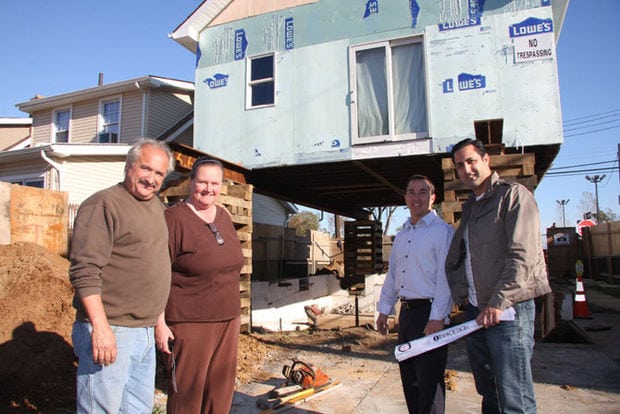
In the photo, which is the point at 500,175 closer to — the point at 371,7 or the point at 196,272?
the point at 371,7

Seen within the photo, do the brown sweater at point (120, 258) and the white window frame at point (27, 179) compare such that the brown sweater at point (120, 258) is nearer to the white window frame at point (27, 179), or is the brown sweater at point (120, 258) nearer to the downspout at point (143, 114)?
the downspout at point (143, 114)

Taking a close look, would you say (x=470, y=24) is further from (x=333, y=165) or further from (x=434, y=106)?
(x=333, y=165)

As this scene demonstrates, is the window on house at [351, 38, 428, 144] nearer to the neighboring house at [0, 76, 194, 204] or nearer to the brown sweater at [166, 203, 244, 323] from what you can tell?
the brown sweater at [166, 203, 244, 323]

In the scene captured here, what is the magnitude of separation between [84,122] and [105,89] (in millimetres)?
1794

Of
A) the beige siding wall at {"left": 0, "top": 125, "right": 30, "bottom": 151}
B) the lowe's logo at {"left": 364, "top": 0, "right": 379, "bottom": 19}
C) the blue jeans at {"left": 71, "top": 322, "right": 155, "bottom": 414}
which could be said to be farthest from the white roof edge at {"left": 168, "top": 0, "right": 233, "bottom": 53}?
the beige siding wall at {"left": 0, "top": 125, "right": 30, "bottom": 151}

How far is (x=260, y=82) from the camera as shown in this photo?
8.97m

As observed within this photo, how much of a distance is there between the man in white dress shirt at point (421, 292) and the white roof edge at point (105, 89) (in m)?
14.6

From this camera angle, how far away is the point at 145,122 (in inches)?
620

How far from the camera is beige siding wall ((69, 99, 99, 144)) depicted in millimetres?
16859

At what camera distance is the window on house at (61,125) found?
1764 centimetres

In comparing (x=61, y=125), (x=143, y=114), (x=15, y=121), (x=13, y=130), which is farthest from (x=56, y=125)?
(x=143, y=114)

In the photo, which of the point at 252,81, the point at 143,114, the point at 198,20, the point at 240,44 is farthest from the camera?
the point at 143,114

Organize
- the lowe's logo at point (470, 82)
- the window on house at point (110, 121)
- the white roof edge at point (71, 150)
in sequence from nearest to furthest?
the lowe's logo at point (470, 82), the white roof edge at point (71, 150), the window on house at point (110, 121)

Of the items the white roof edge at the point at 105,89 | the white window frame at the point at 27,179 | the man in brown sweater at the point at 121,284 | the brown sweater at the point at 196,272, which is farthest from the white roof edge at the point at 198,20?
the white window frame at the point at 27,179
